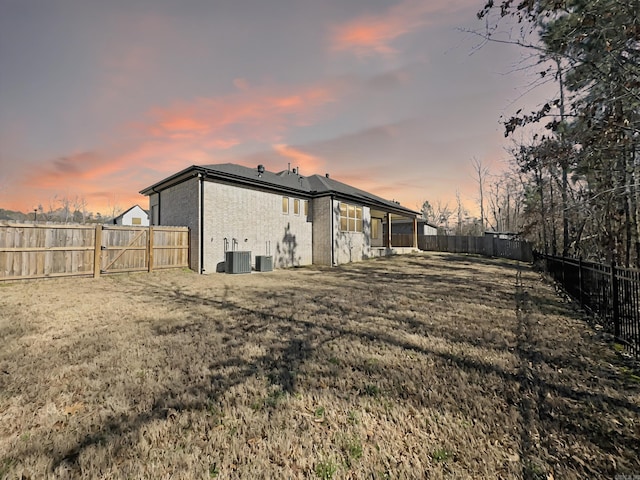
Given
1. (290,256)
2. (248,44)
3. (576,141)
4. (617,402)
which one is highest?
(248,44)

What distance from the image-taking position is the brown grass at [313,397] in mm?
1892

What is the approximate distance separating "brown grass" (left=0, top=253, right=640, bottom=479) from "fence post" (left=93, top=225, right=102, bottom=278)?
505 cm

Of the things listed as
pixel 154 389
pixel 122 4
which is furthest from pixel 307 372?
pixel 122 4

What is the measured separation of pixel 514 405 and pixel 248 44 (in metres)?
12.1

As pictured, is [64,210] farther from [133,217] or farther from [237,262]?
[237,262]

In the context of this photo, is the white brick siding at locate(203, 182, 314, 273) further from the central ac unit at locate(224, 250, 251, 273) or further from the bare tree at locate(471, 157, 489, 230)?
the bare tree at locate(471, 157, 489, 230)

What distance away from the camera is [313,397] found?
2691mm

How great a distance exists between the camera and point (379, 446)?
2.03m

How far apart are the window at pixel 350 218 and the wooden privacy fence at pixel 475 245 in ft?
42.6

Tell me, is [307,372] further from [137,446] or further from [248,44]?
[248,44]

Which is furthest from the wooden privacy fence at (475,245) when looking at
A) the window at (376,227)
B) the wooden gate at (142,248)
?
the wooden gate at (142,248)

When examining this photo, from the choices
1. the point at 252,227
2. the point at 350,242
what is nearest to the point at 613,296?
the point at 252,227

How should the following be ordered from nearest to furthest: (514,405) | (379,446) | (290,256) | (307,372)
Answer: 1. (379,446)
2. (514,405)
3. (307,372)
4. (290,256)

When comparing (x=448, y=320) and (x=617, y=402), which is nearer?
(x=617, y=402)
